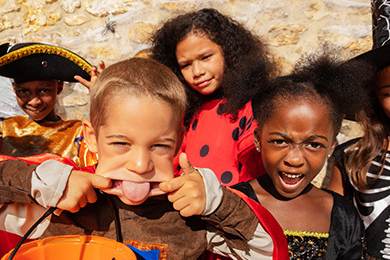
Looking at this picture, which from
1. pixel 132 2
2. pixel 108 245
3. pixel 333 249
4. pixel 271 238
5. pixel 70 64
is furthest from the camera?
pixel 132 2

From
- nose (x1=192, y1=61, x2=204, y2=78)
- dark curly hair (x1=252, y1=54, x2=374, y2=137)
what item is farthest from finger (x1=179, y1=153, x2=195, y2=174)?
nose (x1=192, y1=61, x2=204, y2=78)

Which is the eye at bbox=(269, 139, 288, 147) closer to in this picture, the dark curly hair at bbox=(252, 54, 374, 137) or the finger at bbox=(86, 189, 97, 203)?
the dark curly hair at bbox=(252, 54, 374, 137)

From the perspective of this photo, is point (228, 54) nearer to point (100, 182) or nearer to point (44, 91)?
point (44, 91)

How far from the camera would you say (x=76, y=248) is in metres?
1.12

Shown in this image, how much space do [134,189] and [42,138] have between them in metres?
1.47

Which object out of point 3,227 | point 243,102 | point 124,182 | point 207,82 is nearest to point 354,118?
point 243,102

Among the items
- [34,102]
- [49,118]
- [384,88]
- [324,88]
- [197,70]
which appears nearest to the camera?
[324,88]

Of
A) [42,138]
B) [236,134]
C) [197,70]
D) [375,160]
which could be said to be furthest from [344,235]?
[42,138]

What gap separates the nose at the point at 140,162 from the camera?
3.85 ft

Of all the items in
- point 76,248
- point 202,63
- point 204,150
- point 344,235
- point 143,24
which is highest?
point 143,24

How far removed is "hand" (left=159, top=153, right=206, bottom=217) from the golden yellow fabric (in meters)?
1.33

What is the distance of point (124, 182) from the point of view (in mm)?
1195

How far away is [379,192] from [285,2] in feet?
5.31

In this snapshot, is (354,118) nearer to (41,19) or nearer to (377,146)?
(377,146)
